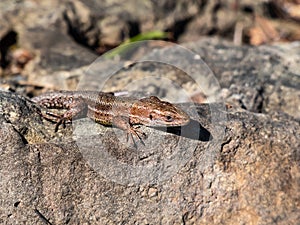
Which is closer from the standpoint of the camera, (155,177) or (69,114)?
(155,177)

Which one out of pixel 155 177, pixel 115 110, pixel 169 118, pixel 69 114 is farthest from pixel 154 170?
pixel 69 114

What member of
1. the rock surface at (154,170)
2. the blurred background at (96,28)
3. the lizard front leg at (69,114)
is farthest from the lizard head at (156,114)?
the blurred background at (96,28)

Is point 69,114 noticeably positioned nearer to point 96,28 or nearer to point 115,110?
point 115,110

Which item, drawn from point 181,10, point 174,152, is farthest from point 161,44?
point 174,152

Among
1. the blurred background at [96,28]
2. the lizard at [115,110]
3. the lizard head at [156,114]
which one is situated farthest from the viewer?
the blurred background at [96,28]

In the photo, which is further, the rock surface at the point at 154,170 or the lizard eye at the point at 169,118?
the lizard eye at the point at 169,118

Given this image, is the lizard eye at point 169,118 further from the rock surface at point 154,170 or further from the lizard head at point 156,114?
the rock surface at point 154,170

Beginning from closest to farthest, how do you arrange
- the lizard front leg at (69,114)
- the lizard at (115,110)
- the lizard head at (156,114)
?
the lizard head at (156,114), the lizard at (115,110), the lizard front leg at (69,114)

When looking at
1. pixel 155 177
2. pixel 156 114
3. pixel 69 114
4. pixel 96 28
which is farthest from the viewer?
pixel 96 28
